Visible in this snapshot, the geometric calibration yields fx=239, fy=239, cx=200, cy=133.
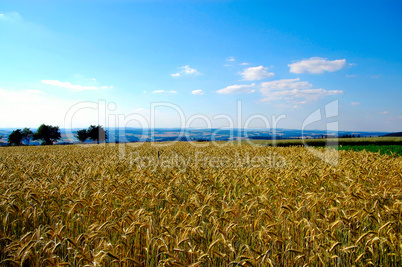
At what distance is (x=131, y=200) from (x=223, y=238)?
2146 millimetres

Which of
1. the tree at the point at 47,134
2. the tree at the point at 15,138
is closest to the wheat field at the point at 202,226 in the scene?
the tree at the point at 47,134

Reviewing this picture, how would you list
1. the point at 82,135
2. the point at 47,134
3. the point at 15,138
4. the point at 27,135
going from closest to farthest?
the point at 47,134, the point at 15,138, the point at 82,135, the point at 27,135

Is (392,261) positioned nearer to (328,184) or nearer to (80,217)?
(328,184)

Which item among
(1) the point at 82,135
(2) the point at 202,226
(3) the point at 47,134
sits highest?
(3) the point at 47,134

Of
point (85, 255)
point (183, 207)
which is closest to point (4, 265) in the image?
point (85, 255)

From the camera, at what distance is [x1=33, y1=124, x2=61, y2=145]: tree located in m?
79.8

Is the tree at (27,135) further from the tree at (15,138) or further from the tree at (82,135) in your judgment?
the tree at (82,135)

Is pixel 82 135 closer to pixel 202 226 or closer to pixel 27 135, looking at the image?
pixel 27 135

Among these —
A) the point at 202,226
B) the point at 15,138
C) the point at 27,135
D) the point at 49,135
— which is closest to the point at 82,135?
the point at 49,135

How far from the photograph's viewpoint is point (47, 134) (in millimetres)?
80812

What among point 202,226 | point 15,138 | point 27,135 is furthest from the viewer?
point 27,135

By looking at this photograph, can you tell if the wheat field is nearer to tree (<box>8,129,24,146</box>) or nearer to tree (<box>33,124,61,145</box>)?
tree (<box>33,124,61,145</box>)

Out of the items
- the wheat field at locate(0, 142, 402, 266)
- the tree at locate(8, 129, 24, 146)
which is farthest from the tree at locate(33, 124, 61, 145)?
the wheat field at locate(0, 142, 402, 266)

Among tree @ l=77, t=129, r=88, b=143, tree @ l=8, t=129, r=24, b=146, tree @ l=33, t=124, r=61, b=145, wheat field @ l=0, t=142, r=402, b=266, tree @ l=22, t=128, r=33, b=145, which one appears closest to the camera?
wheat field @ l=0, t=142, r=402, b=266
